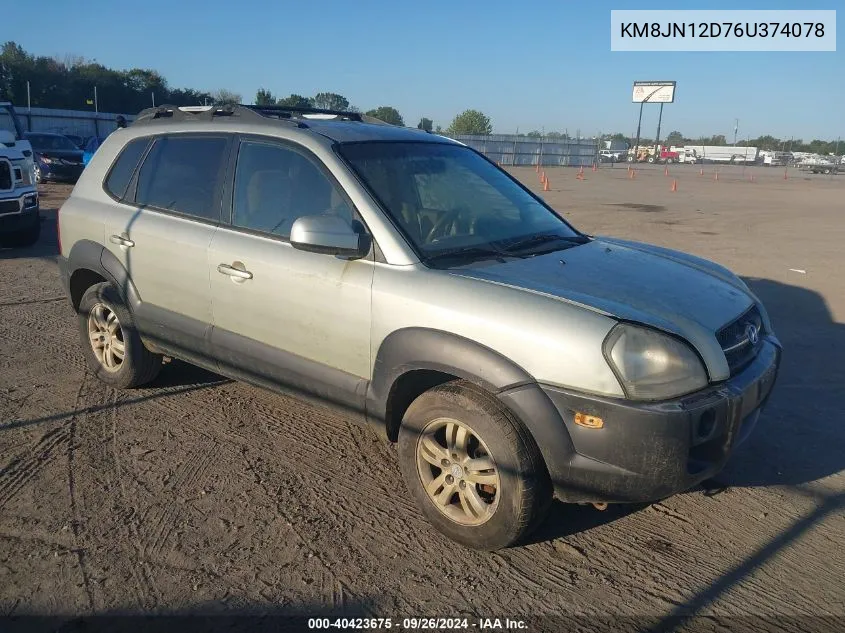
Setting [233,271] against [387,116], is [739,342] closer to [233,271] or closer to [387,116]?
[233,271]

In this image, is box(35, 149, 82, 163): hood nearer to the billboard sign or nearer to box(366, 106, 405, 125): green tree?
box(366, 106, 405, 125): green tree

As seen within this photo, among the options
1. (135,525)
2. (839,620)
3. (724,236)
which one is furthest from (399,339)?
(724,236)

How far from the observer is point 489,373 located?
2863 mm

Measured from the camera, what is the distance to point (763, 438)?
14.1 ft

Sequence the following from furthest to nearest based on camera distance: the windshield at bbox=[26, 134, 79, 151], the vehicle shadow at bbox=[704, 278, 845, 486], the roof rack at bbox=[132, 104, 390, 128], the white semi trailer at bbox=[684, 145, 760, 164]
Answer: the white semi trailer at bbox=[684, 145, 760, 164] → the windshield at bbox=[26, 134, 79, 151] → the roof rack at bbox=[132, 104, 390, 128] → the vehicle shadow at bbox=[704, 278, 845, 486]

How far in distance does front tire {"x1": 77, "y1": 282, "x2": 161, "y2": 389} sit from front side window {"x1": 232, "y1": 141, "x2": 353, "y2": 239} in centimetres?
136

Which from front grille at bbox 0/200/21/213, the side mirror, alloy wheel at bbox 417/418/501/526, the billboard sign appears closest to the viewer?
alloy wheel at bbox 417/418/501/526

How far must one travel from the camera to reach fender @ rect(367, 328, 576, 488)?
9.09 feet

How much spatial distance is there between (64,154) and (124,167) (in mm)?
18731

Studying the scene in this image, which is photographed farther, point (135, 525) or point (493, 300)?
point (135, 525)

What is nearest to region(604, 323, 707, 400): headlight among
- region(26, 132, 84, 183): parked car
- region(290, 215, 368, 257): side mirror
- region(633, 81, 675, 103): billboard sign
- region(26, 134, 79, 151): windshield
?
region(290, 215, 368, 257): side mirror

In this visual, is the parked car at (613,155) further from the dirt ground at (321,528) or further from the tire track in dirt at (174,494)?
the tire track in dirt at (174,494)

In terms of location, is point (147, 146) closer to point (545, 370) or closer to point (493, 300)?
point (493, 300)

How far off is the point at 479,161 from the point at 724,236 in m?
10.2
